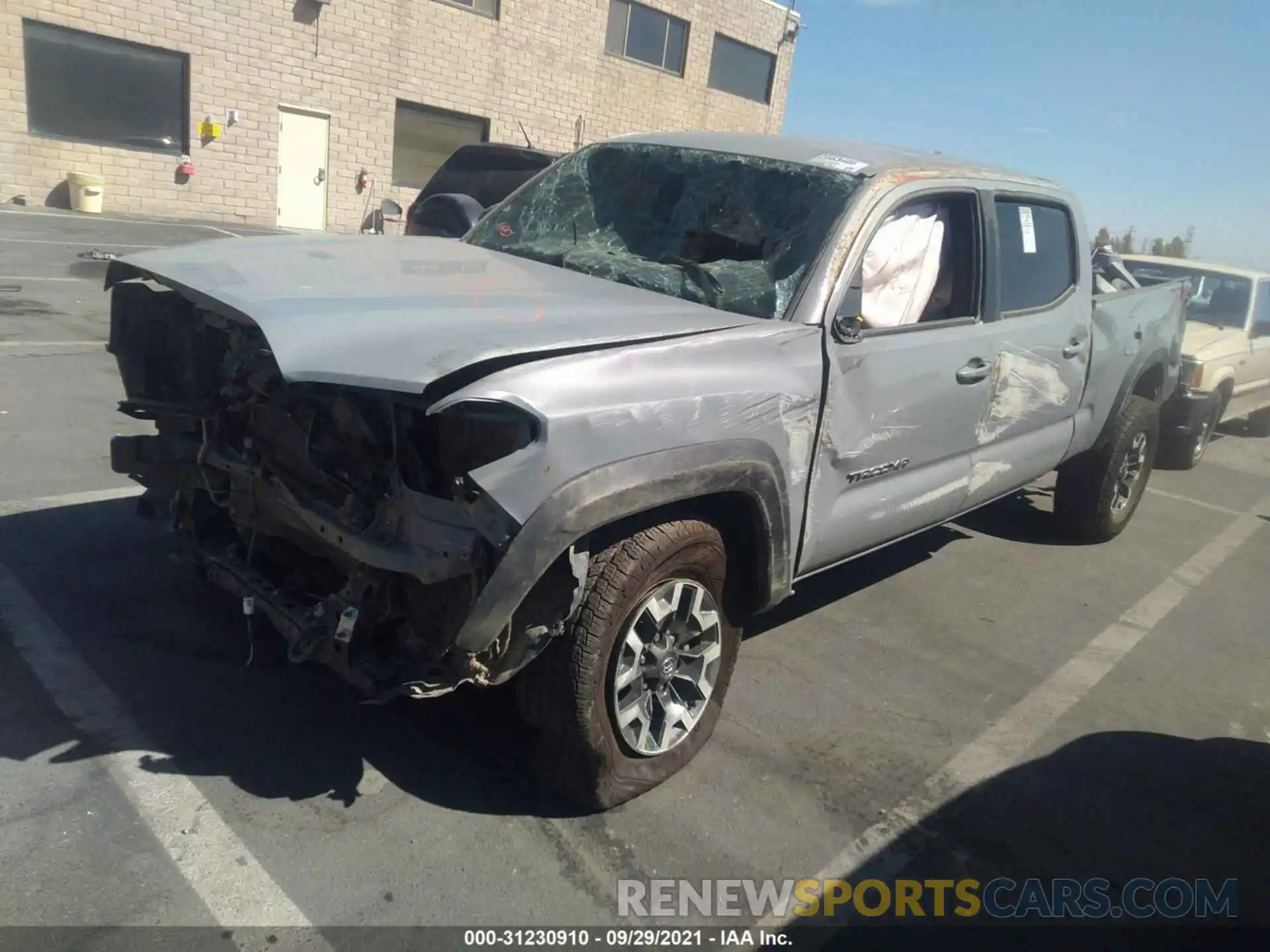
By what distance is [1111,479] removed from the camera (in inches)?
234

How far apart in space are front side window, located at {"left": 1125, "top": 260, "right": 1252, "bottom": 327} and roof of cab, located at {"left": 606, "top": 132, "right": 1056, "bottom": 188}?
582cm

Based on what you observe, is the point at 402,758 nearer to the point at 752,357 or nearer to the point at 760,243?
the point at 752,357

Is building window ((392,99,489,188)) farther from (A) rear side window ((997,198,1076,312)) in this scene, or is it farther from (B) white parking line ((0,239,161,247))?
(A) rear side window ((997,198,1076,312))

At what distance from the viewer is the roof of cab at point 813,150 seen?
13.0ft

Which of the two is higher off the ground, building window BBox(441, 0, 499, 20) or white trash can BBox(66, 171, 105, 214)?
building window BBox(441, 0, 499, 20)

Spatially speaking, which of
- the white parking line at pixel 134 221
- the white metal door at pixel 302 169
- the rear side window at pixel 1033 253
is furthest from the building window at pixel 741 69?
the rear side window at pixel 1033 253

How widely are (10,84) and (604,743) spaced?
18.2 meters

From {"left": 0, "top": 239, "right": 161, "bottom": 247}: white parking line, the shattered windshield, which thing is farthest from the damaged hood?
{"left": 0, "top": 239, "right": 161, "bottom": 247}: white parking line

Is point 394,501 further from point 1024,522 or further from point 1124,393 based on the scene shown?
point 1024,522

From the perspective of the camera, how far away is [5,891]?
95.3 inches

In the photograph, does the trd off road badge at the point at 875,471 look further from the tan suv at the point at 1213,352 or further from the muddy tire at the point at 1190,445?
the muddy tire at the point at 1190,445

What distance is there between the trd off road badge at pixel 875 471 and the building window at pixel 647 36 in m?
22.9

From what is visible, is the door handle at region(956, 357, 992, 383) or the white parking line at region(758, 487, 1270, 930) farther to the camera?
the door handle at region(956, 357, 992, 383)

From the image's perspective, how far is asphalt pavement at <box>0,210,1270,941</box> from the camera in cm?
264
